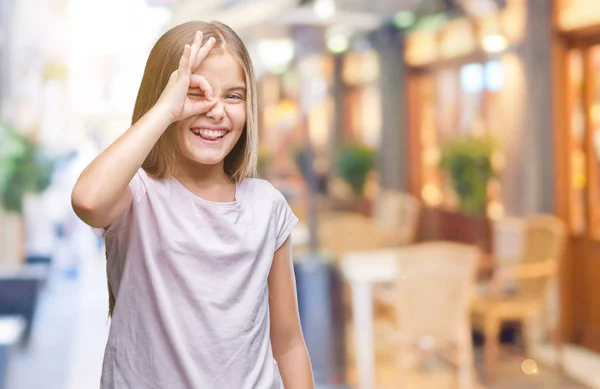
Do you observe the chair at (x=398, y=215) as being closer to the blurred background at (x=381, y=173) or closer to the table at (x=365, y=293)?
the blurred background at (x=381, y=173)

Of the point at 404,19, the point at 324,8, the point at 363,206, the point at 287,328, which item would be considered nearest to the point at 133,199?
the point at 287,328

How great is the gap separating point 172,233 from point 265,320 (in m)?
0.19

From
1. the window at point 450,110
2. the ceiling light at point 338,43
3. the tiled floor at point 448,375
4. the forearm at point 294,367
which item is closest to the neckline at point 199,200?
the forearm at point 294,367

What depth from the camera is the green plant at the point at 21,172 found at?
321cm

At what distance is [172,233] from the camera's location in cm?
103

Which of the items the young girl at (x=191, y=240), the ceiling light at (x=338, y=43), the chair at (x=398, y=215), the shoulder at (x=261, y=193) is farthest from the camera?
the chair at (x=398, y=215)

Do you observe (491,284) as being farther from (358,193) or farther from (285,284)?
(285,284)

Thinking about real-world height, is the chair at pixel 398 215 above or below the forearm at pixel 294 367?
below

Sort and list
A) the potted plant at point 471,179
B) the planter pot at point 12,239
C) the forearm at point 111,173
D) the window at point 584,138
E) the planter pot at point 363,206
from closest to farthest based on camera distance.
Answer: the forearm at point 111,173
the planter pot at point 12,239
the planter pot at point 363,206
the potted plant at point 471,179
the window at point 584,138

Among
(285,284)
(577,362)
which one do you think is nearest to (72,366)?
(285,284)

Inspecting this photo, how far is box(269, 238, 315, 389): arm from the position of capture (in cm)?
116

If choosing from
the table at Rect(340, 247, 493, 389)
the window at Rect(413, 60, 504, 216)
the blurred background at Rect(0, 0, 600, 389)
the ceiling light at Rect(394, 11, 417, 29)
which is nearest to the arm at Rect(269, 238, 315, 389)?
the blurred background at Rect(0, 0, 600, 389)

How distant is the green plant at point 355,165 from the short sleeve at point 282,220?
3.12 metres

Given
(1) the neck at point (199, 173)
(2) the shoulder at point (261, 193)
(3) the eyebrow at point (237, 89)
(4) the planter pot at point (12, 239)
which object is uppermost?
(3) the eyebrow at point (237, 89)
